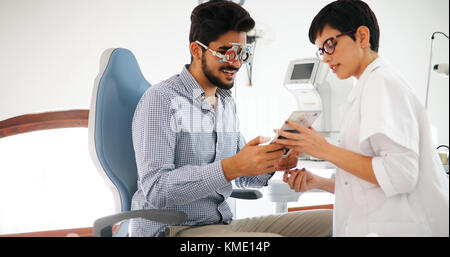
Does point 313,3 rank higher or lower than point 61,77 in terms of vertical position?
higher

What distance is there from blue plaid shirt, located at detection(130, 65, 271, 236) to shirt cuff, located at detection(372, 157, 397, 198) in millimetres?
456

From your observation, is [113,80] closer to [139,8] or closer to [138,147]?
[138,147]

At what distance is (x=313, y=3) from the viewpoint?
266 cm

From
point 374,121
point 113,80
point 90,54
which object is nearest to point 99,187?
point 90,54

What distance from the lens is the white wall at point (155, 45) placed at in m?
2.19

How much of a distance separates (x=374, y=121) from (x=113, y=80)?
90cm

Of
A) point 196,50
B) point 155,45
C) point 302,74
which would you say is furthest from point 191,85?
point 155,45

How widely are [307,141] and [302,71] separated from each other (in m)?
1.09

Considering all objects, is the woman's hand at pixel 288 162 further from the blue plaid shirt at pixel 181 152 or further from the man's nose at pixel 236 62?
the man's nose at pixel 236 62

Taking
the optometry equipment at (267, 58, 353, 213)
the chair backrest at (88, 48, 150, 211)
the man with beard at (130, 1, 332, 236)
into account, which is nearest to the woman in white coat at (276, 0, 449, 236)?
the man with beard at (130, 1, 332, 236)

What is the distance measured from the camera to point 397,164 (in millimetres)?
773

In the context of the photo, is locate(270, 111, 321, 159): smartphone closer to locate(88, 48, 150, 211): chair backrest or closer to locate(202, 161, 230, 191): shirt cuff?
locate(202, 161, 230, 191): shirt cuff

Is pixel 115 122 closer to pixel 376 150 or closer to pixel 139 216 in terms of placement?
pixel 139 216
